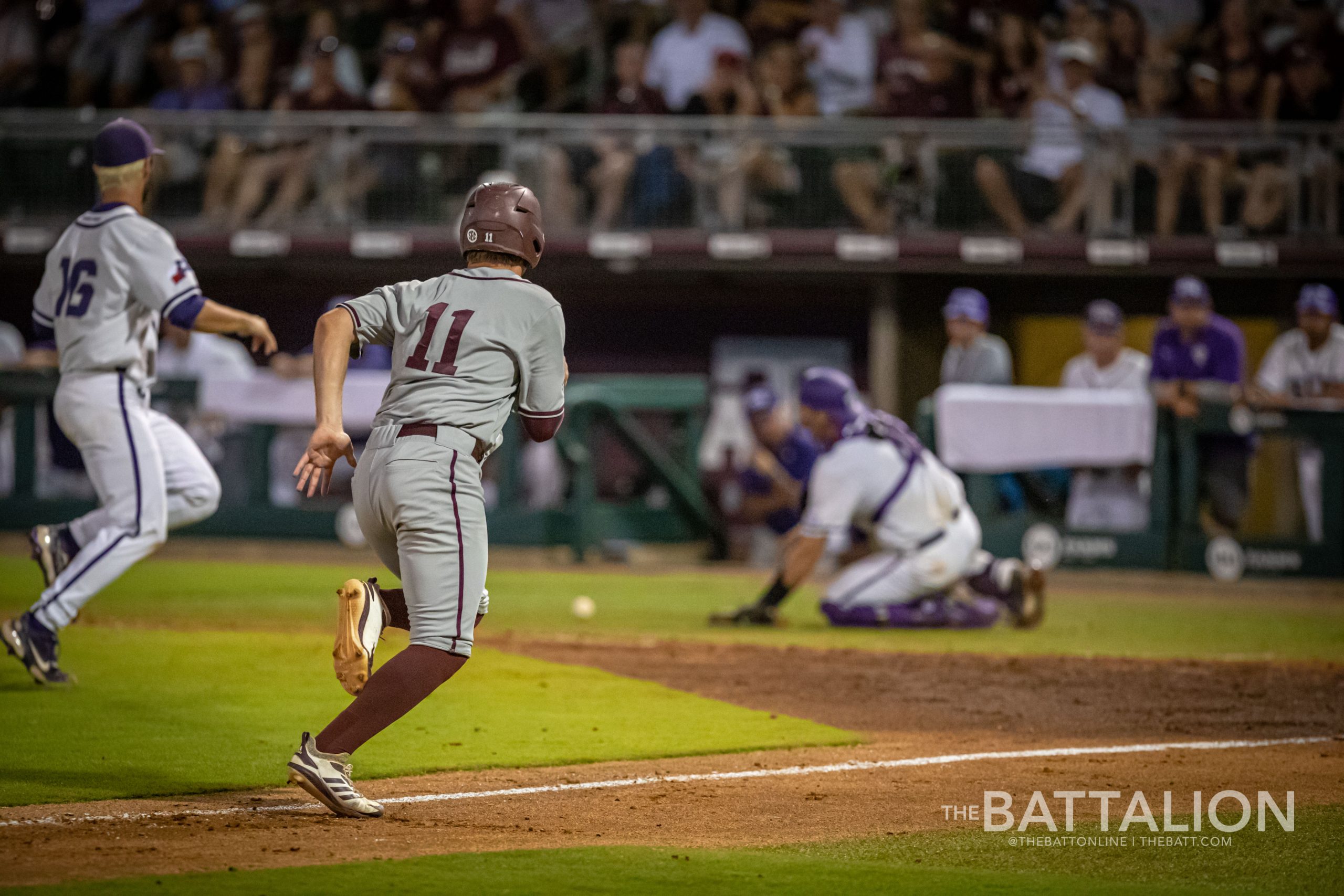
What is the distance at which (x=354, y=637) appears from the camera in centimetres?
449

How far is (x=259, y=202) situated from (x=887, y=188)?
233 inches

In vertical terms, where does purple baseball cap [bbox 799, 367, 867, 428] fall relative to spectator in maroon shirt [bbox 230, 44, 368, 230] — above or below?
below

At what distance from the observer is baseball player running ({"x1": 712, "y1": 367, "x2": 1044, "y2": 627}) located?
9305 mm

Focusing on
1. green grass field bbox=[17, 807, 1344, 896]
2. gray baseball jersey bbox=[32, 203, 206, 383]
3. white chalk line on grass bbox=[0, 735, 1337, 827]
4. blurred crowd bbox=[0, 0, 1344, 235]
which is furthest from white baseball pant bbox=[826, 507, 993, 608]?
blurred crowd bbox=[0, 0, 1344, 235]

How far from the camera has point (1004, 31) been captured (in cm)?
1574

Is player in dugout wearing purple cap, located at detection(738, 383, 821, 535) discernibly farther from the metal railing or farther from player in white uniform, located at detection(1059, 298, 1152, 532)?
the metal railing

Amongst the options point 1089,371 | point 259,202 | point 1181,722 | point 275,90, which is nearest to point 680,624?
point 1181,722

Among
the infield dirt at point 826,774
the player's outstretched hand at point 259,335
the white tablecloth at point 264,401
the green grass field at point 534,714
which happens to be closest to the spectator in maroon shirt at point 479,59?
the white tablecloth at point 264,401

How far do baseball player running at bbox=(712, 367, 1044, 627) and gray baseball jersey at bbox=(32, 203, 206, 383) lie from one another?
394 centimetres

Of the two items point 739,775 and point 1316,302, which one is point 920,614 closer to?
point 739,775

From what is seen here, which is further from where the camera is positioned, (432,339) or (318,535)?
(318,535)

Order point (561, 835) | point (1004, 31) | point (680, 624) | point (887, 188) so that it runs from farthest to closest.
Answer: point (1004, 31) < point (887, 188) < point (680, 624) < point (561, 835)

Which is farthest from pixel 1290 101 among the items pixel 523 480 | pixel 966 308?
pixel 523 480

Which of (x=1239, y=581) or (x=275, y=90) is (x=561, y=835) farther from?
(x=275, y=90)
